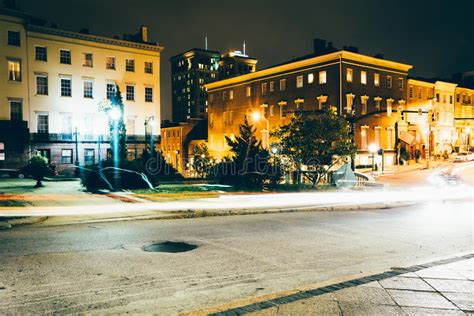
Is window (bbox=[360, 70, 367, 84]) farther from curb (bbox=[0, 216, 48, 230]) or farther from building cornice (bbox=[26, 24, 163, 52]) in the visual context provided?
curb (bbox=[0, 216, 48, 230])

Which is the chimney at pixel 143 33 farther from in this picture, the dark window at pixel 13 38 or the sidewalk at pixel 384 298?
the sidewalk at pixel 384 298

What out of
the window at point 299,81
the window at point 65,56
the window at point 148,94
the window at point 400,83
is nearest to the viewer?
the window at point 65,56

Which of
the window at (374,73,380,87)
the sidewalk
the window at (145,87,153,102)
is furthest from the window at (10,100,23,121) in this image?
the sidewalk

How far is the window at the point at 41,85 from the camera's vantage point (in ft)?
159

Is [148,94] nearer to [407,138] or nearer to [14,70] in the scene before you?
[14,70]

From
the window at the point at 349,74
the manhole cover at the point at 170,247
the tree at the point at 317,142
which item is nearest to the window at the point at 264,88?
the window at the point at 349,74

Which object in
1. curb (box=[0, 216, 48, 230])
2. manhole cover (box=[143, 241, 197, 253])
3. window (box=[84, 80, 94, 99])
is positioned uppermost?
window (box=[84, 80, 94, 99])

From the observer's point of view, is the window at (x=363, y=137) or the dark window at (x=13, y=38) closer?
the dark window at (x=13, y=38)

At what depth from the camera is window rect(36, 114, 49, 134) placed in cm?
4859

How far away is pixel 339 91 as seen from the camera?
1992 inches

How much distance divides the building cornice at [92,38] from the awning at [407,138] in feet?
121

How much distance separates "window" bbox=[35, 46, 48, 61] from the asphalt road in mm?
43291

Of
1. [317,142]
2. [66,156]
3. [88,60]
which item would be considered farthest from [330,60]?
[66,156]

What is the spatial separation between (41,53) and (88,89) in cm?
669
